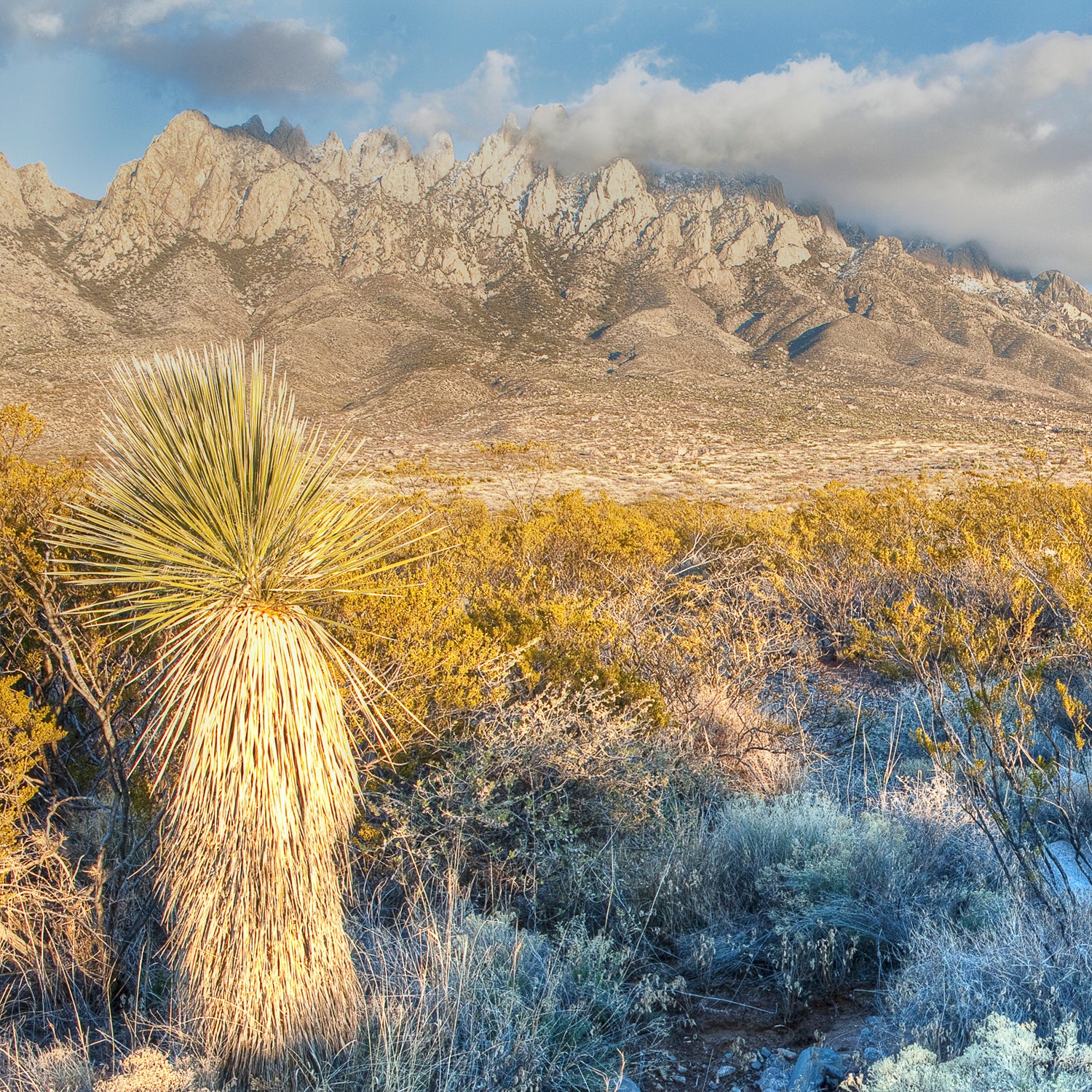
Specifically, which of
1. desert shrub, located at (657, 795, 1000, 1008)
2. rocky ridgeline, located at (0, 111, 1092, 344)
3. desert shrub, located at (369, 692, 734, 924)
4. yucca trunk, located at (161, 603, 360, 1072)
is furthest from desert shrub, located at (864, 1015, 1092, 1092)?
rocky ridgeline, located at (0, 111, 1092, 344)

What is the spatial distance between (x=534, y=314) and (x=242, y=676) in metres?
72.2

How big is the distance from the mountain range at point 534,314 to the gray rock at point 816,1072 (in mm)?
18638

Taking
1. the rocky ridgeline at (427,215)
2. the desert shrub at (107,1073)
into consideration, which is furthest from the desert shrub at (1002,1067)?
the rocky ridgeline at (427,215)

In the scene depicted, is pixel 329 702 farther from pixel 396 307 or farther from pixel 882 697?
pixel 396 307

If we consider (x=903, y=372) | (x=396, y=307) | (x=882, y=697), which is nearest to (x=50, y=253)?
(x=396, y=307)

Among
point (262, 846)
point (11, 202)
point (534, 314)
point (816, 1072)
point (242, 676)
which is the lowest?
point (816, 1072)

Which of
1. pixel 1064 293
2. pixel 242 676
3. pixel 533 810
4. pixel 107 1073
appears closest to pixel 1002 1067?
pixel 533 810

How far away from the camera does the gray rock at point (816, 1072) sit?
2.65 metres

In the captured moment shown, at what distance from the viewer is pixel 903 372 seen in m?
59.0

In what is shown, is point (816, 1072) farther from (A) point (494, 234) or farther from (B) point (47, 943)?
(A) point (494, 234)

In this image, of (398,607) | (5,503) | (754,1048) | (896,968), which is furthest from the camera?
(398,607)

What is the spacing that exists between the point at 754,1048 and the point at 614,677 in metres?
2.44

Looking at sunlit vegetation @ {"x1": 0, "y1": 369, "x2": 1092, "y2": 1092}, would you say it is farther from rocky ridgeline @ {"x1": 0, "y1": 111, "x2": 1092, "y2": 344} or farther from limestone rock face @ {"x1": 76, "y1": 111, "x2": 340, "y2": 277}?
limestone rock face @ {"x1": 76, "y1": 111, "x2": 340, "y2": 277}

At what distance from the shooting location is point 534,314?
233 feet
